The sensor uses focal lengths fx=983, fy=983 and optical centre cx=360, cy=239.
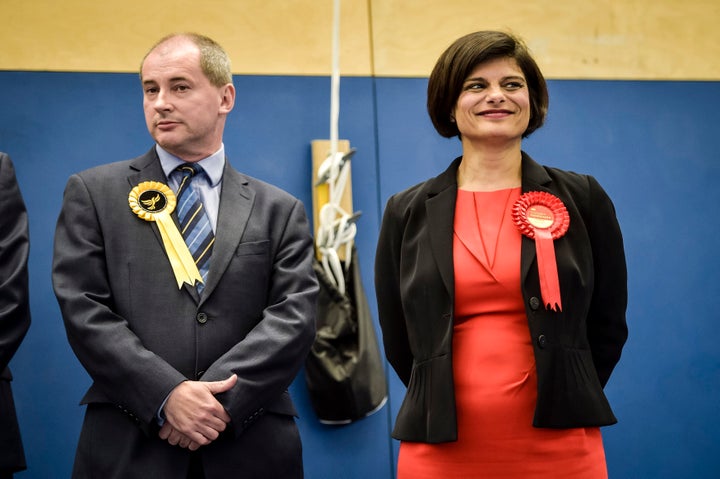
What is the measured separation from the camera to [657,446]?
345 centimetres

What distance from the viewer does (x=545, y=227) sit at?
1979 millimetres

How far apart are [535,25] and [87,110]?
1.57 metres

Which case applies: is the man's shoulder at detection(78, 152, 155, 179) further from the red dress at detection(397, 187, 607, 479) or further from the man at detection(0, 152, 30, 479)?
the red dress at detection(397, 187, 607, 479)

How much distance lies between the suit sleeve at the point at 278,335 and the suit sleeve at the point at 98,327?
0.12 m

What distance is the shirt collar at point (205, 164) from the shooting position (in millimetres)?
2201

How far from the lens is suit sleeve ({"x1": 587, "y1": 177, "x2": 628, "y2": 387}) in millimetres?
2062

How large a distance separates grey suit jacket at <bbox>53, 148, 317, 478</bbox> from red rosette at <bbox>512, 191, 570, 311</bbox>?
499 millimetres

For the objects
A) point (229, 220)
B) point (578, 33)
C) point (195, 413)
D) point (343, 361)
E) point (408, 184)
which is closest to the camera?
point (195, 413)

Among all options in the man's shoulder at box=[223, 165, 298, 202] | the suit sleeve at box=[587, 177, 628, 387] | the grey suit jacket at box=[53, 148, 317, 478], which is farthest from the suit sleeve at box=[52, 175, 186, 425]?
the suit sleeve at box=[587, 177, 628, 387]

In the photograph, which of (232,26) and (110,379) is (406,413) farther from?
(232,26)

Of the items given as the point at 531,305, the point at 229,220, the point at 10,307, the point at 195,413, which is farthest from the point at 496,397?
the point at 10,307

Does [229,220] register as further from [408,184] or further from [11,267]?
[408,184]

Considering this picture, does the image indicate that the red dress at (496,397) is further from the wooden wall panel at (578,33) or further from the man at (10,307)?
the wooden wall panel at (578,33)

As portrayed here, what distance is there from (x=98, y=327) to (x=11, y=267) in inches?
16.7
